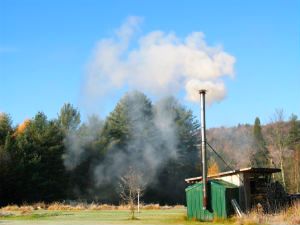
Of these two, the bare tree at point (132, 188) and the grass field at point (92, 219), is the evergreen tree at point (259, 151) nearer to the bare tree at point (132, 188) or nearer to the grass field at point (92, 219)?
the bare tree at point (132, 188)

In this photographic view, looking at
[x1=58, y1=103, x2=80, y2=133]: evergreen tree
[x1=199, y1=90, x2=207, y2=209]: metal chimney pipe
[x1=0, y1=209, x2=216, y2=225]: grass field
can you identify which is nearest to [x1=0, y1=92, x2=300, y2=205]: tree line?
[x1=58, y1=103, x2=80, y2=133]: evergreen tree

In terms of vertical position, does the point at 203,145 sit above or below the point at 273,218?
above

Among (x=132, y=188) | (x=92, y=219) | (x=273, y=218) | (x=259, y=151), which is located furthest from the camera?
(x=259, y=151)

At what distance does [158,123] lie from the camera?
208 ft

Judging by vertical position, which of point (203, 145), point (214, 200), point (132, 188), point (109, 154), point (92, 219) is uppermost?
point (109, 154)

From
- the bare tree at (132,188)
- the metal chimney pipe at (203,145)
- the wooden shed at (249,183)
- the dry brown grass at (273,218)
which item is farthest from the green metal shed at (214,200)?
the bare tree at (132,188)

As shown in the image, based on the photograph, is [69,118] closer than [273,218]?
No

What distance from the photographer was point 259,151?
73125 millimetres

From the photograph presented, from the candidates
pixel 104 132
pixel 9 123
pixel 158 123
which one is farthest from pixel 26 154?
pixel 158 123

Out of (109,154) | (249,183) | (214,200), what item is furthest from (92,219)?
(109,154)

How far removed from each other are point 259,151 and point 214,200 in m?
51.1

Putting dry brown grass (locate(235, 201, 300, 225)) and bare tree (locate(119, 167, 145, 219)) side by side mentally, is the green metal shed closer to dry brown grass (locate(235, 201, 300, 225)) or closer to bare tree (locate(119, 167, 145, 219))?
dry brown grass (locate(235, 201, 300, 225))

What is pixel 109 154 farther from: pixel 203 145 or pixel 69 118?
pixel 203 145

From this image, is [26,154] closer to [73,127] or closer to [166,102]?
[73,127]
